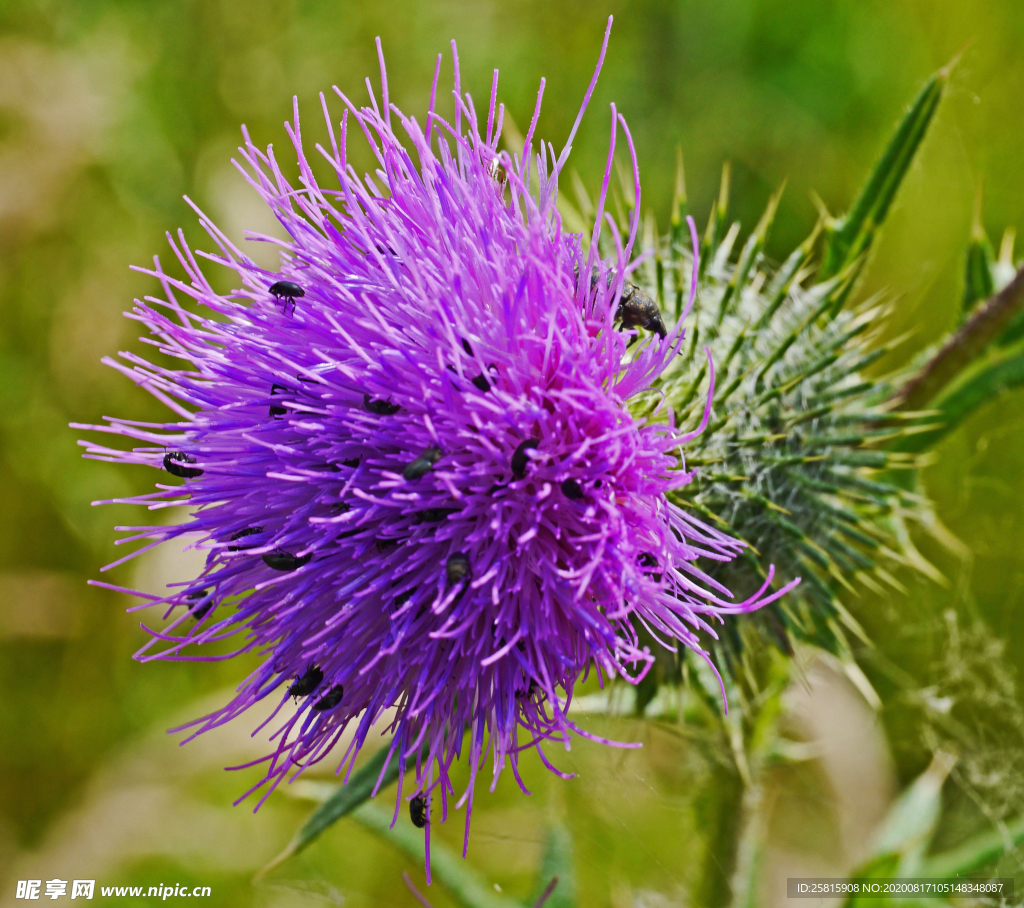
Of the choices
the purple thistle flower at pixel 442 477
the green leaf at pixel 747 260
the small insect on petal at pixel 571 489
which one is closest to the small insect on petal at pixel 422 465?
the purple thistle flower at pixel 442 477

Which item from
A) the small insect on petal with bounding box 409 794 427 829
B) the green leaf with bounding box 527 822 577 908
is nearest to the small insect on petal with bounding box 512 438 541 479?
the small insect on petal with bounding box 409 794 427 829

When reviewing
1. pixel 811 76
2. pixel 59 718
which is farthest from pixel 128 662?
pixel 811 76

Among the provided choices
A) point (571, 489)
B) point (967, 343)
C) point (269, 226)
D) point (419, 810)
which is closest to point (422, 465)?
point (571, 489)

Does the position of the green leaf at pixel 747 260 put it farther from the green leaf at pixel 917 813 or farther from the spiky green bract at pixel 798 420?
the green leaf at pixel 917 813

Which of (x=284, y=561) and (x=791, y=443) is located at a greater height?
(x=791, y=443)

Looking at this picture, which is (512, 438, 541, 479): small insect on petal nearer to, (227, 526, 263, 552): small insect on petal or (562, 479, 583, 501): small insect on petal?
(562, 479, 583, 501): small insect on petal

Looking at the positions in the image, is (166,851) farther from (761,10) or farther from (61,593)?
(761,10)

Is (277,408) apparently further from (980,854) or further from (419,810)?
(980,854)
